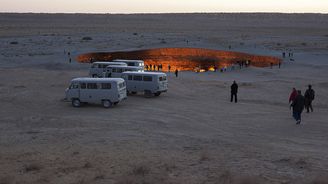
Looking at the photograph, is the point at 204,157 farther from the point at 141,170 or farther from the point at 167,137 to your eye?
the point at 167,137

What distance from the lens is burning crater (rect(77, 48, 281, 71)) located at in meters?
54.8

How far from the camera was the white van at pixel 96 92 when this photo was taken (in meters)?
24.8

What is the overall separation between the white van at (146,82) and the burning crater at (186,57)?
23.0m

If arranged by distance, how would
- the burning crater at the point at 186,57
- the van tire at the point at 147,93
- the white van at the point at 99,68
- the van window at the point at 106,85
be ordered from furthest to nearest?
the burning crater at the point at 186,57 < the white van at the point at 99,68 < the van tire at the point at 147,93 < the van window at the point at 106,85

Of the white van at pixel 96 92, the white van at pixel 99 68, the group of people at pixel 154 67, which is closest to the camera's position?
the white van at pixel 96 92

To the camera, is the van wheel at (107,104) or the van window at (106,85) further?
the van window at (106,85)

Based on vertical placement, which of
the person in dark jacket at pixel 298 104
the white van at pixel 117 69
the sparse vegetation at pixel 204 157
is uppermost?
the white van at pixel 117 69

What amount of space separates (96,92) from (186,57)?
37.3 m

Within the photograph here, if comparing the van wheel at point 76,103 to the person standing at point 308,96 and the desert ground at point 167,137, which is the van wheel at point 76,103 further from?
the person standing at point 308,96

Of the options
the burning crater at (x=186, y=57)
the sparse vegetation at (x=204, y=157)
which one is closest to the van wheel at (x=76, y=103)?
the sparse vegetation at (x=204, y=157)

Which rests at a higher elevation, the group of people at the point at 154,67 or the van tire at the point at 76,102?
the group of people at the point at 154,67

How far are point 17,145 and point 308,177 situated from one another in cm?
1044

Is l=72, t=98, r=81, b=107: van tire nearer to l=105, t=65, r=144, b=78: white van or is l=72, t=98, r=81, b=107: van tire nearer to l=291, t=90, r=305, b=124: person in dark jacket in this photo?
l=105, t=65, r=144, b=78: white van

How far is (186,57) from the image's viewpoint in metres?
61.4
